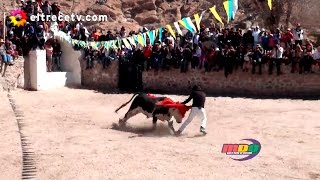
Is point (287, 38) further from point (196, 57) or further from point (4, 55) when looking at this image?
point (4, 55)

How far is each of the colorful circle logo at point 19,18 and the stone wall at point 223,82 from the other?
341 cm

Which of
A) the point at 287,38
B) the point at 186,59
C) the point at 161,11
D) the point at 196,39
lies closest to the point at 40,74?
the point at 186,59

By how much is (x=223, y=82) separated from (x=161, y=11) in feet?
61.0

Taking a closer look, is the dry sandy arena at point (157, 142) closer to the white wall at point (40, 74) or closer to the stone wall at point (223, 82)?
the stone wall at point (223, 82)


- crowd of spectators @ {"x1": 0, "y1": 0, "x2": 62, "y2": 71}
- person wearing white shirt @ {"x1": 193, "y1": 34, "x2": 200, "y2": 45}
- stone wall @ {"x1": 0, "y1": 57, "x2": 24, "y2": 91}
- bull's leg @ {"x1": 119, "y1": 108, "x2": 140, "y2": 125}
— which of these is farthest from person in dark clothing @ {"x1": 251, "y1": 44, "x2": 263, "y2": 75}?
stone wall @ {"x1": 0, "y1": 57, "x2": 24, "y2": 91}

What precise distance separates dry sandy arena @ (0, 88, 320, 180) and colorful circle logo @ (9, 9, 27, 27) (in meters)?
5.10

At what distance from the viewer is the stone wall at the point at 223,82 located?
2008 centimetres

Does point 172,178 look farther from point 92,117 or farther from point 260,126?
point 92,117

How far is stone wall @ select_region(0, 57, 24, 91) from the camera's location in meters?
21.6

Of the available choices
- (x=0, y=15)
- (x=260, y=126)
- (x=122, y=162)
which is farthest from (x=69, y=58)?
(x=122, y=162)

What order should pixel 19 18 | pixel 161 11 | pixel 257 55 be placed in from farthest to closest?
pixel 161 11
pixel 19 18
pixel 257 55

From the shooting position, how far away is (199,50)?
20.9 metres

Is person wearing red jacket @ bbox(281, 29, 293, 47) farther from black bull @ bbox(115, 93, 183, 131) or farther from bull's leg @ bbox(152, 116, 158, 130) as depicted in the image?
bull's leg @ bbox(152, 116, 158, 130)

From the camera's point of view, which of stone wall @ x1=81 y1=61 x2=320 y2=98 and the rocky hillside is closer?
stone wall @ x1=81 y1=61 x2=320 y2=98
